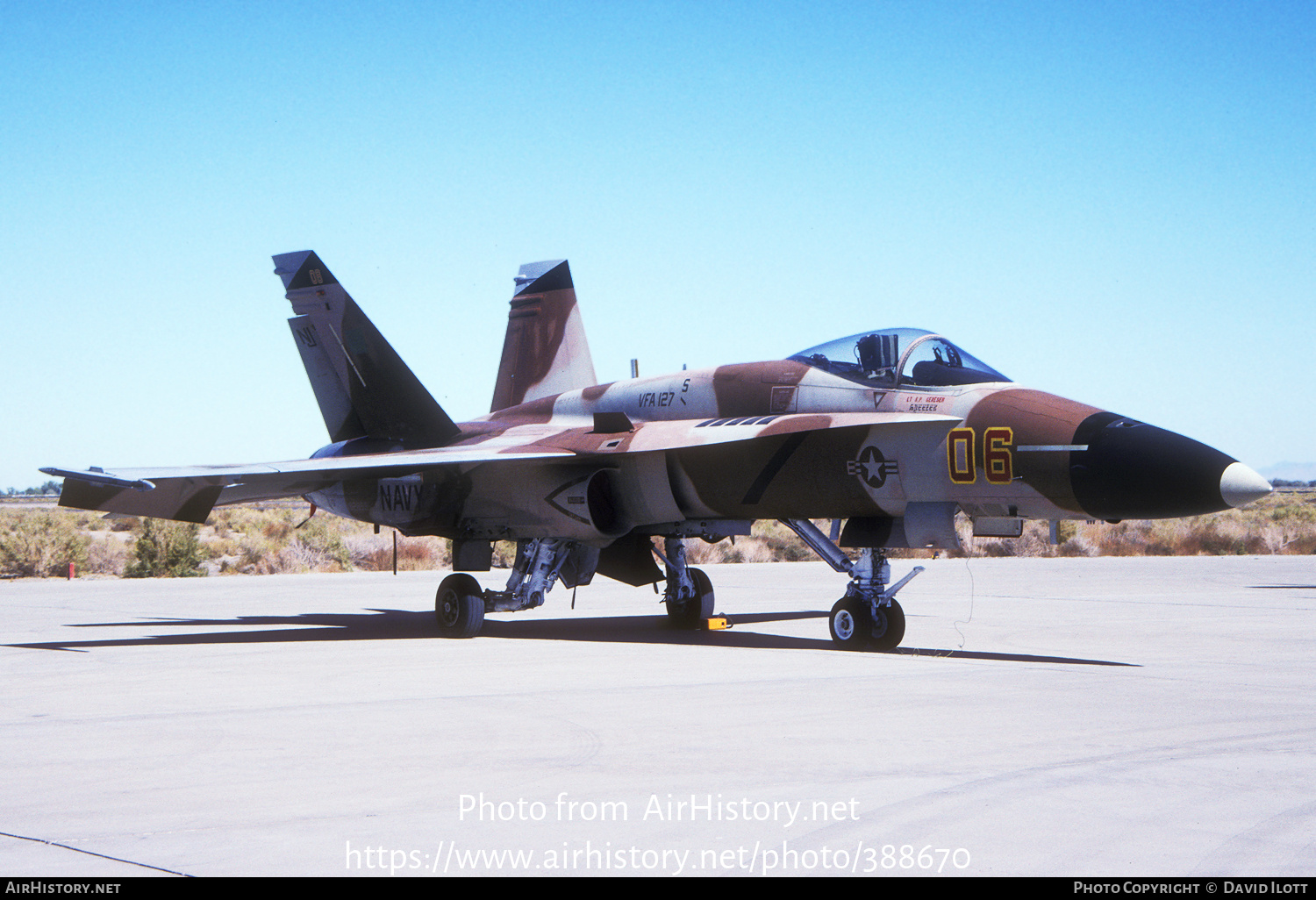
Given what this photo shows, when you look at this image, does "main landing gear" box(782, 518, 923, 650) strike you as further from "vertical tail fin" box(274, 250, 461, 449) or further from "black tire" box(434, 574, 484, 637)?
"vertical tail fin" box(274, 250, 461, 449)

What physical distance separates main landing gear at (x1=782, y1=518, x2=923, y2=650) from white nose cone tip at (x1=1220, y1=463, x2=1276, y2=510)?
308cm

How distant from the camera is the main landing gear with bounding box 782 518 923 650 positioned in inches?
466

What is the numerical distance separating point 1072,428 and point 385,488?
27.5 ft

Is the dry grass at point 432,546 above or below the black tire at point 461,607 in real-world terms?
below

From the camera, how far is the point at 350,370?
56.0 ft

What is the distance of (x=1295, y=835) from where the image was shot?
4.61 metres

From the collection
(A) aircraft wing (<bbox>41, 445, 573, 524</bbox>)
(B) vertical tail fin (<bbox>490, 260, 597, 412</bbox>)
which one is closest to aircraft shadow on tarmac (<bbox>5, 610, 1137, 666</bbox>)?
(A) aircraft wing (<bbox>41, 445, 573, 524</bbox>)

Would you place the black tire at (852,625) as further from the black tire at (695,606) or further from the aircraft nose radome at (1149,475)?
the black tire at (695,606)

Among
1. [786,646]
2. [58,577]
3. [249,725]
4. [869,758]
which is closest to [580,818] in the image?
[869,758]

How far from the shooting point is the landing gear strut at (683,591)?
48.5ft

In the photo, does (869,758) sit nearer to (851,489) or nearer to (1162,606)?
(851,489)

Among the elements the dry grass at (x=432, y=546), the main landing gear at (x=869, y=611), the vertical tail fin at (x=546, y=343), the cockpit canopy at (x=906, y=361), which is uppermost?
the vertical tail fin at (x=546, y=343)

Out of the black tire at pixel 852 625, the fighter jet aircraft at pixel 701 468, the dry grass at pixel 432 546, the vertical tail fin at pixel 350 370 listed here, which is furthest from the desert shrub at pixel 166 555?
the black tire at pixel 852 625

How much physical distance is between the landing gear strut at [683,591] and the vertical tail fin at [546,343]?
4165mm
